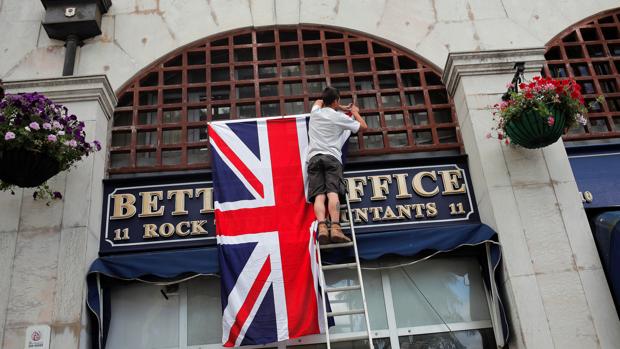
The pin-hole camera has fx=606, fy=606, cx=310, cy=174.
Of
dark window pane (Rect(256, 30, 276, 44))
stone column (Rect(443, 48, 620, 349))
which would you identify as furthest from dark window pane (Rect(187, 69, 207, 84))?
stone column (Rect(443, 48, 620, 349))

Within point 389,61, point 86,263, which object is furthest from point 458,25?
point 86,263

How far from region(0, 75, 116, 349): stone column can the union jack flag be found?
142 centimetres

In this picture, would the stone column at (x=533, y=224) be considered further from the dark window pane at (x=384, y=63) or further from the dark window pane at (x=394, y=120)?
the dark window pane at (x=384, y=63)

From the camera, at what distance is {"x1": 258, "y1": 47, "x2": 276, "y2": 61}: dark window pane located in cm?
858

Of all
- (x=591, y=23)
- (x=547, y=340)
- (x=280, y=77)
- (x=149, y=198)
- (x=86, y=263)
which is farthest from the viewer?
(x=591, y=23)

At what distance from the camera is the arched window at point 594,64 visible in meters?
8.06

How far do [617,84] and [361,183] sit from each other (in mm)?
4003

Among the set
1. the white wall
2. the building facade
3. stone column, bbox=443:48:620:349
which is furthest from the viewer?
the white wall

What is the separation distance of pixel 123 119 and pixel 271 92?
2022mm

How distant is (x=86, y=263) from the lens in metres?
6.55

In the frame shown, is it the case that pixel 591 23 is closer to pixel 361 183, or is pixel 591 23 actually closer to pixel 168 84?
pixel 361 183

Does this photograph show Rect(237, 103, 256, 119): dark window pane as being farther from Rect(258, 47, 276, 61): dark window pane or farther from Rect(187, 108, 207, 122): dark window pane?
Rect(258, 47, 276, 61): dark window pane

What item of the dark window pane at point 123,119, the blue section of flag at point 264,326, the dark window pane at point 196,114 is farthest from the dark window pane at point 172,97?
the blue section of flag at point 264,326

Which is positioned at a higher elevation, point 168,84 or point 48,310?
point 168,84
